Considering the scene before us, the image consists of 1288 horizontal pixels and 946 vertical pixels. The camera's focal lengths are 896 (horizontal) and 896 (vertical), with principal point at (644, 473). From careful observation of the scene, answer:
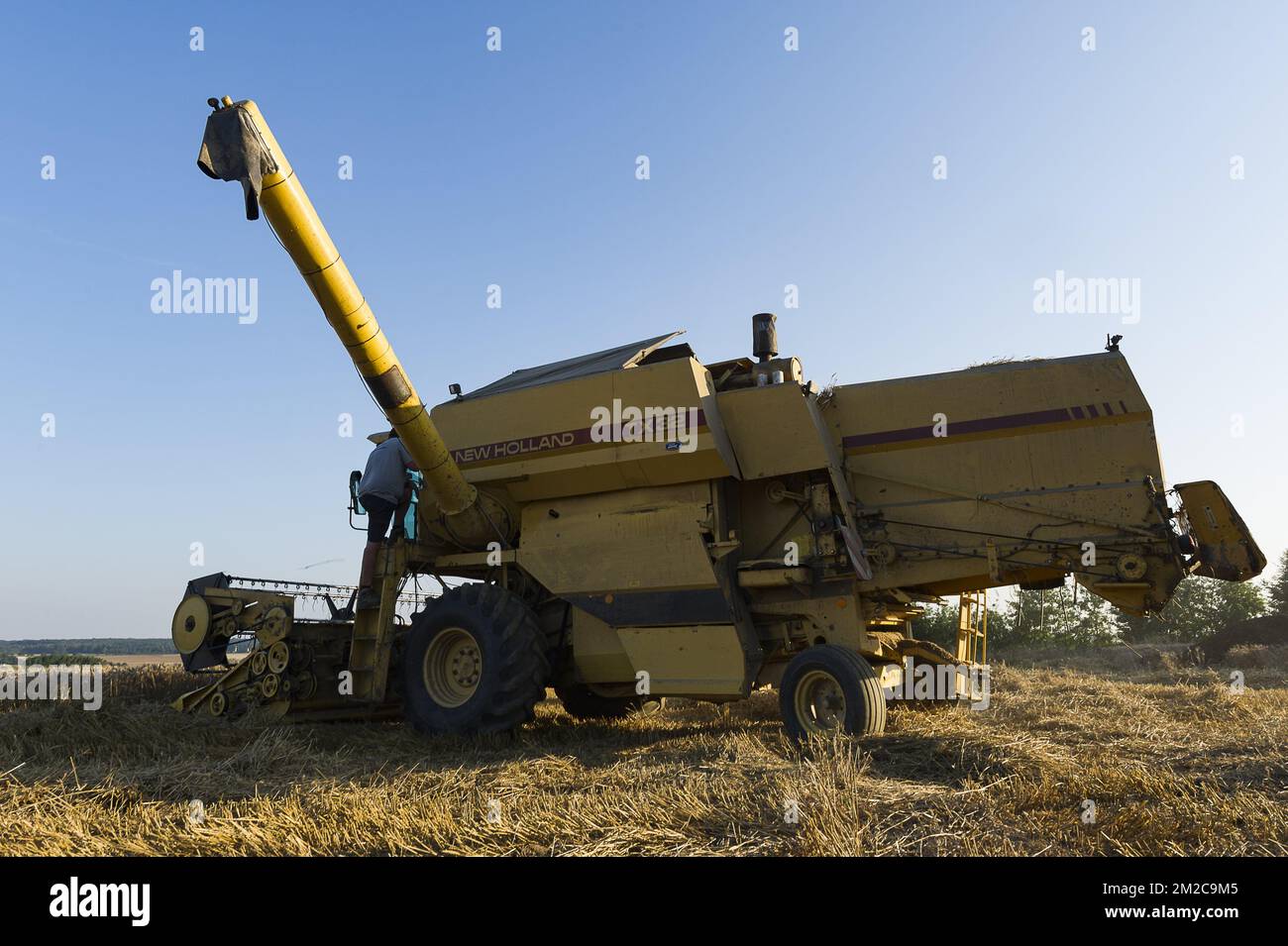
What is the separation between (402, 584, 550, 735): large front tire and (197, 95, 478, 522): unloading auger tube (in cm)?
104

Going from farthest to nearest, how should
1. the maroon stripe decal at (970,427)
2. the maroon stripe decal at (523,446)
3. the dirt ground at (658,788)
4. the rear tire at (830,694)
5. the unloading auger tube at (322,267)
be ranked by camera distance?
the maroon stripe decal at (523,446)
the maroon stripe decal at (970,427)
the rear tire at (830,694)
the unloading auger tube at (322,267)
the dirt ground at (658,788)

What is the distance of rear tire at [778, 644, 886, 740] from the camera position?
259 inches

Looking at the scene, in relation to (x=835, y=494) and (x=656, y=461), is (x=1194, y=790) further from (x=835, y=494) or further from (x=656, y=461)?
(x=656, y=461)

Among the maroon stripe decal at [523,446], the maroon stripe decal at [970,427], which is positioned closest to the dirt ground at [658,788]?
the maroon stripe decal at [970,427]

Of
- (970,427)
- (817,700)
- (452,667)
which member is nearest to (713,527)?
(817,700)

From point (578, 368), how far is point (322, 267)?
2.96m

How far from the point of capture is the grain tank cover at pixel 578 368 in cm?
846

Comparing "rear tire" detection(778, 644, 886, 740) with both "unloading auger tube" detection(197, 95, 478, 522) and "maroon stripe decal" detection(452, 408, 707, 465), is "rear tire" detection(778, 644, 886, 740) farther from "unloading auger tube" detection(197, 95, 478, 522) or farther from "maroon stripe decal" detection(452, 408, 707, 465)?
"unloading auger tube" detection(197, 95, 478, 522)

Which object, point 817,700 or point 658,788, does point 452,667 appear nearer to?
point 817,700

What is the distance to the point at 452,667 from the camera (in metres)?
8.62

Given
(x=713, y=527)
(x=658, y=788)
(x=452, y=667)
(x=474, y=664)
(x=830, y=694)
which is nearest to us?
(x=658, y=788)

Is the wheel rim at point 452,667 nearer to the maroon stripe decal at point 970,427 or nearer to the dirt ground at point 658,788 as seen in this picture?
the dirt ground at point 658,788

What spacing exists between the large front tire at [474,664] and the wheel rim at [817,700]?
7.93 feet

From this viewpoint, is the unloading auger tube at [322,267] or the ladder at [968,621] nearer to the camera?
the unloading auger tube at [322,267]
